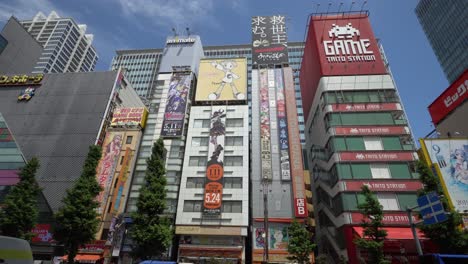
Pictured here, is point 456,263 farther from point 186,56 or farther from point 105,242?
point 186,56

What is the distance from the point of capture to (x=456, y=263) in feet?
55.7

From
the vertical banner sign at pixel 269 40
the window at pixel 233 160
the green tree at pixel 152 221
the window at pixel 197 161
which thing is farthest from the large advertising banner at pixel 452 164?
the green tree at pixel 152 221

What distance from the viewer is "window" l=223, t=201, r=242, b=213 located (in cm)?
3653

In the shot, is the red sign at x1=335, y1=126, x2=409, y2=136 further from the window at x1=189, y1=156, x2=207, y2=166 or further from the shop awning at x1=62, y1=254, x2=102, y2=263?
the shop awning at x1=62, y1=254, x2=102, y2=263

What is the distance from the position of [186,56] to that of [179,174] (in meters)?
26.3

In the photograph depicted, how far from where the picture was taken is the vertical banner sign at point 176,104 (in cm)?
4441

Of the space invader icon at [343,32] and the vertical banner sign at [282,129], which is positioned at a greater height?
the space invader icon at [343,32]

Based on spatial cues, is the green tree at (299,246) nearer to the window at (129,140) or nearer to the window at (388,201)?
the window at (388,201)

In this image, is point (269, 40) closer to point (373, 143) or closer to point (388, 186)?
point (373, 143)

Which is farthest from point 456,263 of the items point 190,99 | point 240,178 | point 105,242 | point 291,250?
point 190,99

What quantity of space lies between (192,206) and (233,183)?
6.62m

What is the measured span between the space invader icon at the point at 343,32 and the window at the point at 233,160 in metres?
24.9

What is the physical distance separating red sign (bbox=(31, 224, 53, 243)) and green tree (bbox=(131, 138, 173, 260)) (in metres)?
16.8

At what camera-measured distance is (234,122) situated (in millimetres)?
44094
